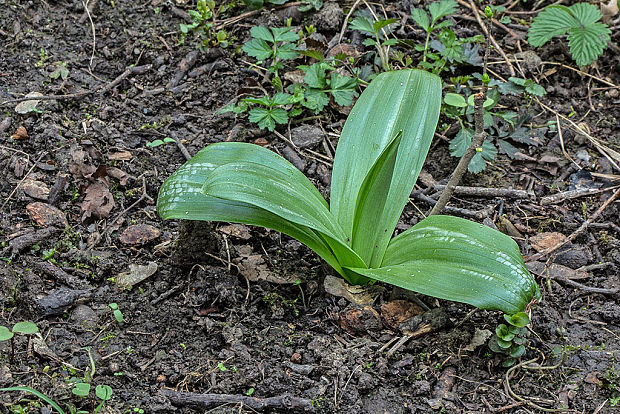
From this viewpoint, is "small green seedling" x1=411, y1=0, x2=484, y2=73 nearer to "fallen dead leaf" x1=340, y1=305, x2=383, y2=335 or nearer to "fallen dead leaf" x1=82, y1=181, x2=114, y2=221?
"fallen dead leaf" x1=340, y1=305, x2=383, y2=335

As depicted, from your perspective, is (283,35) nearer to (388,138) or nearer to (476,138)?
(388,138)

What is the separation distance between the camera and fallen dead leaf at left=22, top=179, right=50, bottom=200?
2.44 metres

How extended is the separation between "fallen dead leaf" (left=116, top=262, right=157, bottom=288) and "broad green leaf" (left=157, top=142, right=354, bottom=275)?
29 cm

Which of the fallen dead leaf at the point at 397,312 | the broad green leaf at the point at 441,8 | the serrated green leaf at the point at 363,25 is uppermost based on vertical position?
the broad green leaf at the point at 441,8

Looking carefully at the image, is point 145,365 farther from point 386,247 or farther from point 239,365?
point 386,247

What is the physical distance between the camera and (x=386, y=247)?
2.13 metres

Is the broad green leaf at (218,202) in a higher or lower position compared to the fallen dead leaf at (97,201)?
higher

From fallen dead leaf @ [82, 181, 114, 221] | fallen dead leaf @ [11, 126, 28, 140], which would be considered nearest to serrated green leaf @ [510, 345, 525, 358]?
fallen dead leaf @ [82, 181, 114, 221]

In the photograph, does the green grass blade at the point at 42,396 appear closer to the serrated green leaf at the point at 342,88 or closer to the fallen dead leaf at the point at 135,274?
the fallen dead leaf at the point at 135,274

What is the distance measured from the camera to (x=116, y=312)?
2064mm

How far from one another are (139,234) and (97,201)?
0.82 feet

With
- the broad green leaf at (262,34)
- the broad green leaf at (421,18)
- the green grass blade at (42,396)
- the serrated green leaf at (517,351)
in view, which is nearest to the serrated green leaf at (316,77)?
the broad green leaf at (262,34)

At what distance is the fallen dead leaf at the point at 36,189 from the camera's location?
8.02 ft

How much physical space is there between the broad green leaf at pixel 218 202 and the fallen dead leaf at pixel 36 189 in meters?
0.66
